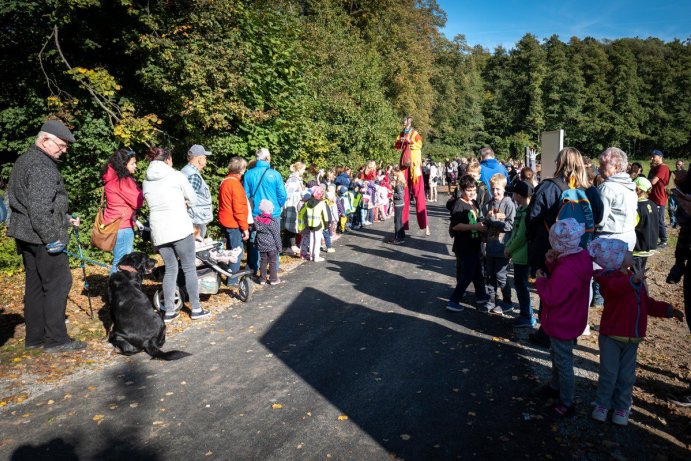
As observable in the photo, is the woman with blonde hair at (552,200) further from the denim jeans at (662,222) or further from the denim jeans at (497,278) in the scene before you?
the denim jeans at (662,222)

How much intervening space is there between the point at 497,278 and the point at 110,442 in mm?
5543

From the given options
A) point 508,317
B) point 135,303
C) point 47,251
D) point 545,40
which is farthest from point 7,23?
point 545,40

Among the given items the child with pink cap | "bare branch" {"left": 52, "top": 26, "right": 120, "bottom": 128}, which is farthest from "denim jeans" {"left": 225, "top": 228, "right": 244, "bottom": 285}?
the child with pink cap

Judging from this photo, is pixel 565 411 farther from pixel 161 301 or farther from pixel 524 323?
pixel 161 301

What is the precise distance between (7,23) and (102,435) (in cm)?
973

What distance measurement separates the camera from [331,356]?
5395mm

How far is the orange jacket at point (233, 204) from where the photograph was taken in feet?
→ 25.9

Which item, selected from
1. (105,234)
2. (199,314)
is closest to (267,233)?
(199,314)

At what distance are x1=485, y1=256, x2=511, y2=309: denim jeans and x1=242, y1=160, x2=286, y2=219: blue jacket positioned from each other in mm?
4007

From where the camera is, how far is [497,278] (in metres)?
7.09

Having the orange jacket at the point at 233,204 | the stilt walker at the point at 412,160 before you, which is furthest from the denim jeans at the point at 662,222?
the orange jacket at the point at 233,204

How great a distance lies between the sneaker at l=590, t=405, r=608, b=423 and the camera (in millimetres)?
3908

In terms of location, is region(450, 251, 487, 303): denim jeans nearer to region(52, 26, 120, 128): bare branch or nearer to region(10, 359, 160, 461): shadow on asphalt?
region(10, 359, 160, 461): shadow on asphalt

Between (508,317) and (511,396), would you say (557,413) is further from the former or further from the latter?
(508,317)
